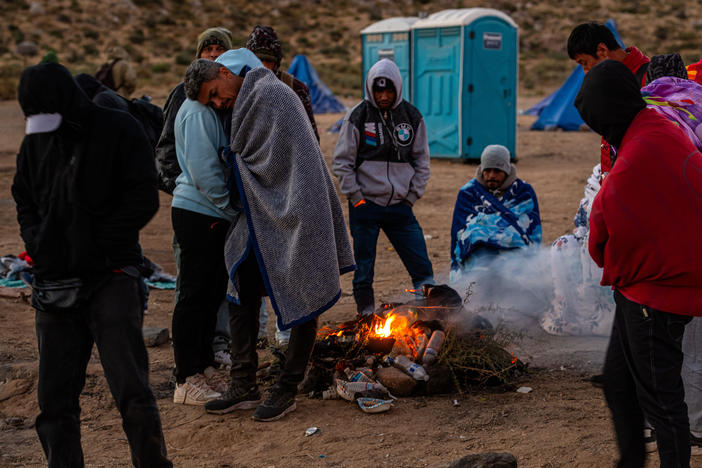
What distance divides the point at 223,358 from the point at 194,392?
1.84 ft

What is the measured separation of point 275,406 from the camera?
4129 millimetres

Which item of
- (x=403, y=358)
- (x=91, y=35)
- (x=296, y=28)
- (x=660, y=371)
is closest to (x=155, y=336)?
(x=403, y=358)

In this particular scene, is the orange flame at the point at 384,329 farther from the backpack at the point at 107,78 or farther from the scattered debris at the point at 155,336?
the backpack at the point at 107,78

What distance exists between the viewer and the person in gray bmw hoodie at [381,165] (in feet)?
17.3

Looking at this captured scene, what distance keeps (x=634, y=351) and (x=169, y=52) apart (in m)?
38.2

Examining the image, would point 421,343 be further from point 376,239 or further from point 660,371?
point 660,371

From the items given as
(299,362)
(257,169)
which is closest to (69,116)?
(257,169)

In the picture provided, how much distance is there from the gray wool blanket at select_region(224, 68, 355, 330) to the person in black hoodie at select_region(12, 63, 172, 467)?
88cm

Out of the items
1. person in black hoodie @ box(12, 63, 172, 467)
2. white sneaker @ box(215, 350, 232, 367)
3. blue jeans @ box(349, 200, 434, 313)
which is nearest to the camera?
person in black hoodie @ box(12, 63, 172, 467)

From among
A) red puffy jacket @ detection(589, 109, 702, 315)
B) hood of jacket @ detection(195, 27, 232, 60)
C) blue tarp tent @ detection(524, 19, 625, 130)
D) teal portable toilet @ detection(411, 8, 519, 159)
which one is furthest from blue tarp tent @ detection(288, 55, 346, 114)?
red puffy jacket @ detection(589, 109, 702, 315)

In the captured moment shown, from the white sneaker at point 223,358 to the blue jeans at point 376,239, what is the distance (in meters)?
1.02

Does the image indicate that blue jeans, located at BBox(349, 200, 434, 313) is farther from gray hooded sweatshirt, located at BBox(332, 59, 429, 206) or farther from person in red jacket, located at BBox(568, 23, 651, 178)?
person in red jacket, located at BBox(568, 23, 651, 178)

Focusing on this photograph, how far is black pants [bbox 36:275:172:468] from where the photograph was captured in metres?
2.91

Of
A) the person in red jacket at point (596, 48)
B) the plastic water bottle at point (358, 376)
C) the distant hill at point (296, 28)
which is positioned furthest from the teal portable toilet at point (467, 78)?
the distant hill at point (296, 28)
